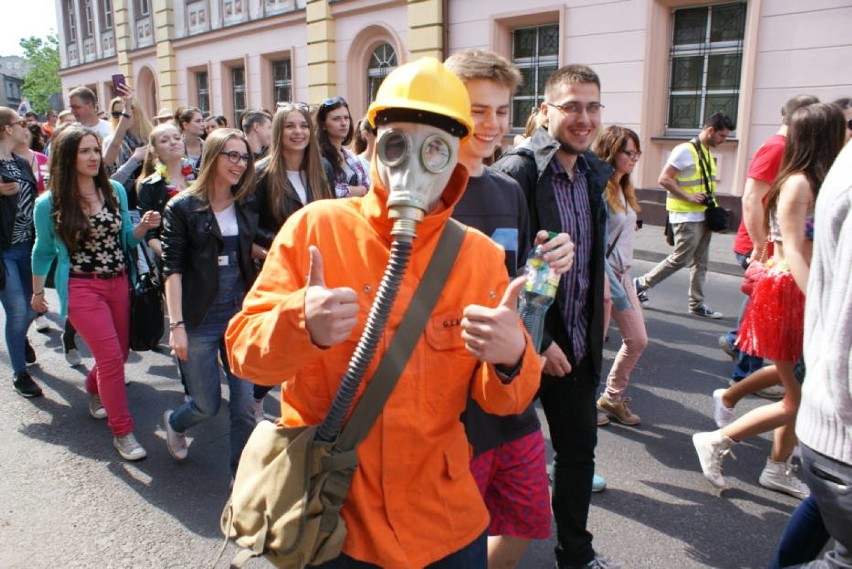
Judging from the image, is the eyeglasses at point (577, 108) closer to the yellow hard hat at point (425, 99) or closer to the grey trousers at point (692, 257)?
the yellow hard hat at point (425, 99)

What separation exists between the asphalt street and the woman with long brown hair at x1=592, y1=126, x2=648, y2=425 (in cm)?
19

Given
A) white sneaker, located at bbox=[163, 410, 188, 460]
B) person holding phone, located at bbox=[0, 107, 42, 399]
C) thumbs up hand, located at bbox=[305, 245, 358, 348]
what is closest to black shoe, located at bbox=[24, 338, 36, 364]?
person holding phone, located at bbox=[0, 107, 42, 399]

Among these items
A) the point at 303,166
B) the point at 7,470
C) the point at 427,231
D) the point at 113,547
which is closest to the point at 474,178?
the point at 427,231

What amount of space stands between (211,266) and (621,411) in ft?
8.32

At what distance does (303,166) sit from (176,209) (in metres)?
0.93

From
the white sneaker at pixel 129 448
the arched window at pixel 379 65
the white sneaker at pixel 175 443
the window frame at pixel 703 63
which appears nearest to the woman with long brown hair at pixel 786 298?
the white sneaker at pixel 175 443

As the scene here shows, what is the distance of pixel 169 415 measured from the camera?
12.3 feet

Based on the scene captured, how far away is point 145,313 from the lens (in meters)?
4.02

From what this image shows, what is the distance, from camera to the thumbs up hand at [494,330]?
4.26 feet

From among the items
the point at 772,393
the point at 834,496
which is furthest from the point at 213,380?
the point at 772,393

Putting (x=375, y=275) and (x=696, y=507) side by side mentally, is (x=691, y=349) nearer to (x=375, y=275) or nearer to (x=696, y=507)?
(x=696, y=507)

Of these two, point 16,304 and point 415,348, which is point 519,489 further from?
point 16,304

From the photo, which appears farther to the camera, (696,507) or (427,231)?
(696,507)

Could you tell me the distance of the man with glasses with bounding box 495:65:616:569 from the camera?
253 centimetres
